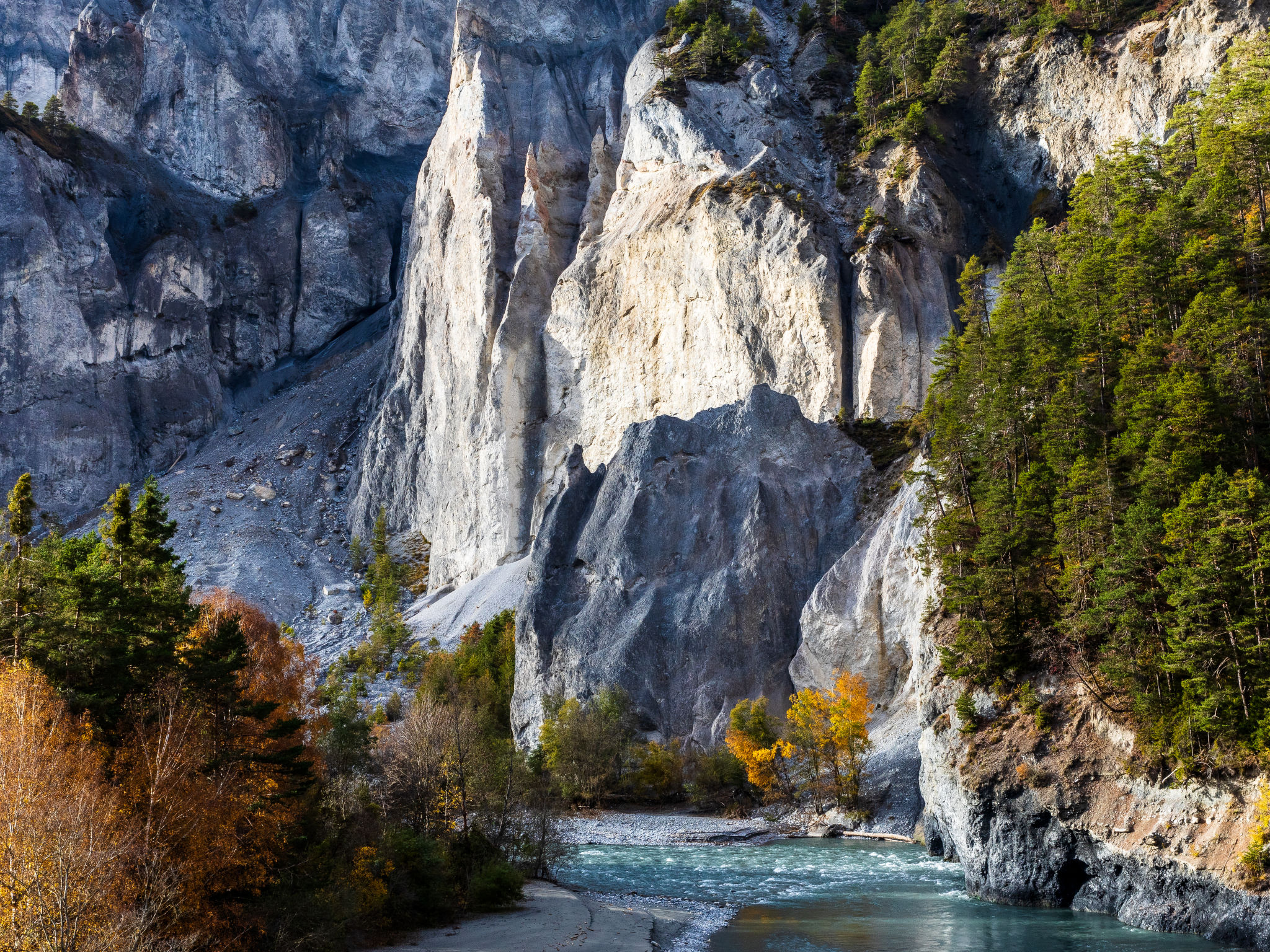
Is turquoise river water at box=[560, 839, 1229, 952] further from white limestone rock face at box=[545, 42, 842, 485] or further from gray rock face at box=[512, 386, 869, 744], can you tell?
white limestone rock face at box=[545, 42, 842, 485]

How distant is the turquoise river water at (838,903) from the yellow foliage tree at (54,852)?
13.7 meters

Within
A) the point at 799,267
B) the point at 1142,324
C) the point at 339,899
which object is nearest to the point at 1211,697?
the point at 1142,324

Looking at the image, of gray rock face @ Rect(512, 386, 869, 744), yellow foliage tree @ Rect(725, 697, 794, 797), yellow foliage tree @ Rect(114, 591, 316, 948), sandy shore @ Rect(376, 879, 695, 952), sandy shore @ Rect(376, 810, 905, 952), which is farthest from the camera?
gray rock face @ Rect(512, 386, 869, 744)

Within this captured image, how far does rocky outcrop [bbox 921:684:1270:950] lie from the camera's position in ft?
75.2

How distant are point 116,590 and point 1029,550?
2639cm

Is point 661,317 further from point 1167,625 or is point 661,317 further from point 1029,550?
point 1167,625

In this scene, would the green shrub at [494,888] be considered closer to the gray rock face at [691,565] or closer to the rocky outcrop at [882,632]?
the rocky outcrop at [882,632]

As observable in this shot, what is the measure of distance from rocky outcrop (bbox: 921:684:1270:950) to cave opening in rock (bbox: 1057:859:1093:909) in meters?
0.03

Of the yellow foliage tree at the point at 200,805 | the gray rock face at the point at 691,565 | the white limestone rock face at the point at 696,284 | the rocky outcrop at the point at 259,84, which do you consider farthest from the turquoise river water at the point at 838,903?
the rocky outcrop at the point at 259,84

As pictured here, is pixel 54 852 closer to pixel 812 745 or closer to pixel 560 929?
pixel 560 929

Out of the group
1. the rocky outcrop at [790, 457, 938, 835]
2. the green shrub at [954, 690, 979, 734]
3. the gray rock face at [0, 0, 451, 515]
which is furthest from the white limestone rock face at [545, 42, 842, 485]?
the gray rock face at [0, 0, 451, 515]

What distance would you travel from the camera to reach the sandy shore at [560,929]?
22.8 m

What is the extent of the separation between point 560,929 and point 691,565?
3884cm

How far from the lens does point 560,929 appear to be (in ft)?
81.1
